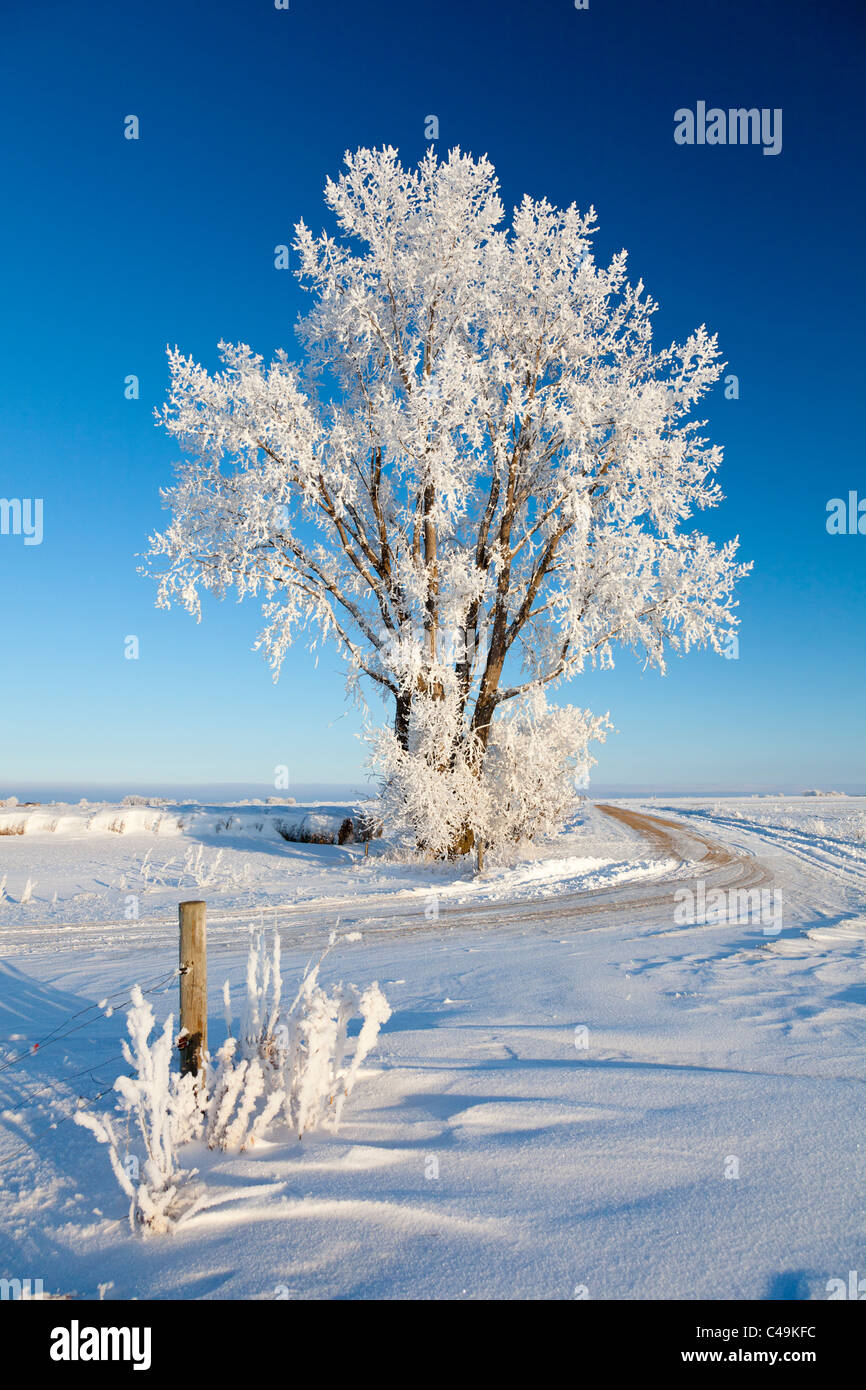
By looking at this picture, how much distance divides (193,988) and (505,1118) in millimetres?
1820

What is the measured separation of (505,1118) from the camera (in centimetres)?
395

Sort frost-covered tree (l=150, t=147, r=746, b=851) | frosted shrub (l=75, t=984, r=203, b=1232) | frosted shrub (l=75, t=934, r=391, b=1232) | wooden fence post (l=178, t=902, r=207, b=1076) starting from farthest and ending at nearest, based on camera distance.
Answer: frost-covered tree (l=150, t=147, r=746, b=851) → wooden fence post (l=178, t=902, r=207, b=1076) → frosted shrub (l=75, t=934, r=391, b=1232) → frosted shrub (l=75, t=984, r=203, b=1232)

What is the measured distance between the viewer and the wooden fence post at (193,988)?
13.2ft

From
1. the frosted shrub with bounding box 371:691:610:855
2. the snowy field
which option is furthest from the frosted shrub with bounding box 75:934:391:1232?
the frosted shrub with bounding box 371:691:610:855

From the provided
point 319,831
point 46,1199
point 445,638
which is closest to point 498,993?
point 46,1199

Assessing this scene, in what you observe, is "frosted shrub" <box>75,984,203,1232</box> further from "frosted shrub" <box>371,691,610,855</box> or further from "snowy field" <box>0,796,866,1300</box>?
"frosted shrub" <box>371,691,610,855</box>

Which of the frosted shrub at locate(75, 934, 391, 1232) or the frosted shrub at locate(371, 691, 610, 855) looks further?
the frosted shrub at locate(371, 691, 610, 855)

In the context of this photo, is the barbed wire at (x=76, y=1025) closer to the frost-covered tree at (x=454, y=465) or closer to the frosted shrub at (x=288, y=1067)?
the frosted shrub at (x=288, y=1067)

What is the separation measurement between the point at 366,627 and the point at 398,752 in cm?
292

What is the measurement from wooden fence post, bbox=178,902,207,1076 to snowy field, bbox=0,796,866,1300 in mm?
492

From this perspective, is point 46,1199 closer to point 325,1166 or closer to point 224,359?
point 325,1166

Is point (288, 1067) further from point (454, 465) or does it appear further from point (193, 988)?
point (454, 465)

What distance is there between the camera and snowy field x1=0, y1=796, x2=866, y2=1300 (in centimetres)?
280

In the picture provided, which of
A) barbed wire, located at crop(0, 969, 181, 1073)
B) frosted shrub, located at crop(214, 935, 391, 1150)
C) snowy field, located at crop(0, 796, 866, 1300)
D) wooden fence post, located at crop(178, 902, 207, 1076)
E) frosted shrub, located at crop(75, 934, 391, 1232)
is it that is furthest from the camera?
A: barbed wire, located at crop(0, 969, 181, 1073)
